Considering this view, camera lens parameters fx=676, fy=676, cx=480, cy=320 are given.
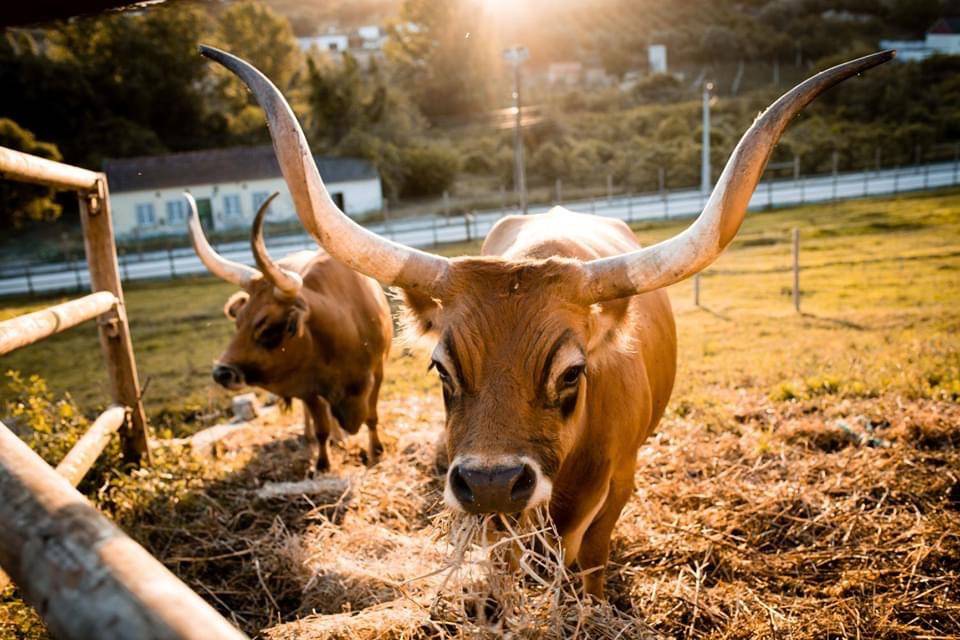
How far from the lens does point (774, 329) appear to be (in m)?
10.9

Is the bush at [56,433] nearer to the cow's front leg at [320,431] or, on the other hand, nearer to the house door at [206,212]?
the cow's front leg at [320,431]

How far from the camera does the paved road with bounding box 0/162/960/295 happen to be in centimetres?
2377

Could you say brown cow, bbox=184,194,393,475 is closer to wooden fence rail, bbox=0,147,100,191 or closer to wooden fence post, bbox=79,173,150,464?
wooden fence post, bbox=79,173,150,464

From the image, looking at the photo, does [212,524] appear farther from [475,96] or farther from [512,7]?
[512,7]

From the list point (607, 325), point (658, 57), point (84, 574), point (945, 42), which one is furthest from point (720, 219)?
point (658, 57)

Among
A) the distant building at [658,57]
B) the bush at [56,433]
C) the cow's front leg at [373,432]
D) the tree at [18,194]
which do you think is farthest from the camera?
the distant building at [658,57]

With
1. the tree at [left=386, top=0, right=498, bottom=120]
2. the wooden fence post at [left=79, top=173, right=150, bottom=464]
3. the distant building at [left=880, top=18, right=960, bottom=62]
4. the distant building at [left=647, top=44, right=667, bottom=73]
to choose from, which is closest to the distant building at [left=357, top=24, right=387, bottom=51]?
the distant building at [left=647, top=44, right=667, bottom=73]

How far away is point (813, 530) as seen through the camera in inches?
157

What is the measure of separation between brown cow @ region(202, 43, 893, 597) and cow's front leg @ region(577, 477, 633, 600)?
0.27 feet

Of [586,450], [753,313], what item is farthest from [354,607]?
[753,313]

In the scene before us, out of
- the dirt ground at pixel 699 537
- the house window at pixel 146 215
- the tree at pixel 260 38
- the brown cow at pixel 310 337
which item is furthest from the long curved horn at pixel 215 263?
the tree at pixel 260 38

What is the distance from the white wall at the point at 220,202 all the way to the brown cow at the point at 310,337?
30.2 meters

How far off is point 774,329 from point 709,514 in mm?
7471

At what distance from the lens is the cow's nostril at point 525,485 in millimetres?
2260
